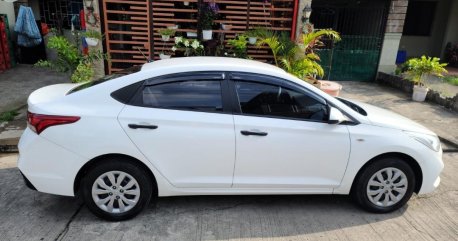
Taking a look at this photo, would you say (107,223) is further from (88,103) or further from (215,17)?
(215,17)

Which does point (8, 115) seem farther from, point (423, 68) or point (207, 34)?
point (423, 68)

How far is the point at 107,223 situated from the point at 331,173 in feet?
7.49

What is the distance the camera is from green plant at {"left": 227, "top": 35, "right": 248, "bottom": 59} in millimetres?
7652

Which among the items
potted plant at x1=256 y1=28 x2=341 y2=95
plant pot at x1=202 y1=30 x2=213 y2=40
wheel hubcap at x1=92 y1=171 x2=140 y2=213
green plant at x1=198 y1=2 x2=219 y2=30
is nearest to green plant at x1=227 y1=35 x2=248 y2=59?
potted plant at x1=256 y1=28 x2=341 y2=95

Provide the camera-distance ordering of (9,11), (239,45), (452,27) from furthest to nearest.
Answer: (452,27) < (9,11) < (239,45)

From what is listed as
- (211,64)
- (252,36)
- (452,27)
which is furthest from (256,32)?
(452,27)

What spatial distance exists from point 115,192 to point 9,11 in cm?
1050

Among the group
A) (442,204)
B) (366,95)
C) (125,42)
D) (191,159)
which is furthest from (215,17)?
(442,204)

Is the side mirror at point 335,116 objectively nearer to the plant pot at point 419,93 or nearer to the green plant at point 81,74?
the green plant at point 81,74

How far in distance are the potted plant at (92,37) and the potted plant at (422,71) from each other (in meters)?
7.39

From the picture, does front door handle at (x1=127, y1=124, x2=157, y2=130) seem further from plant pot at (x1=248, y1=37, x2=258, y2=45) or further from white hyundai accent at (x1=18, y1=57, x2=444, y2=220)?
plant pot at (x1=248, y1=37, x2=258, y2=45)

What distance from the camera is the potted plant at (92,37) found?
23.7ft

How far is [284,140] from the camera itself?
3.62 meters

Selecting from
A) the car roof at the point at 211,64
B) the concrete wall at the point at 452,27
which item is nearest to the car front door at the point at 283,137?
the car roof at the point at 211,64
